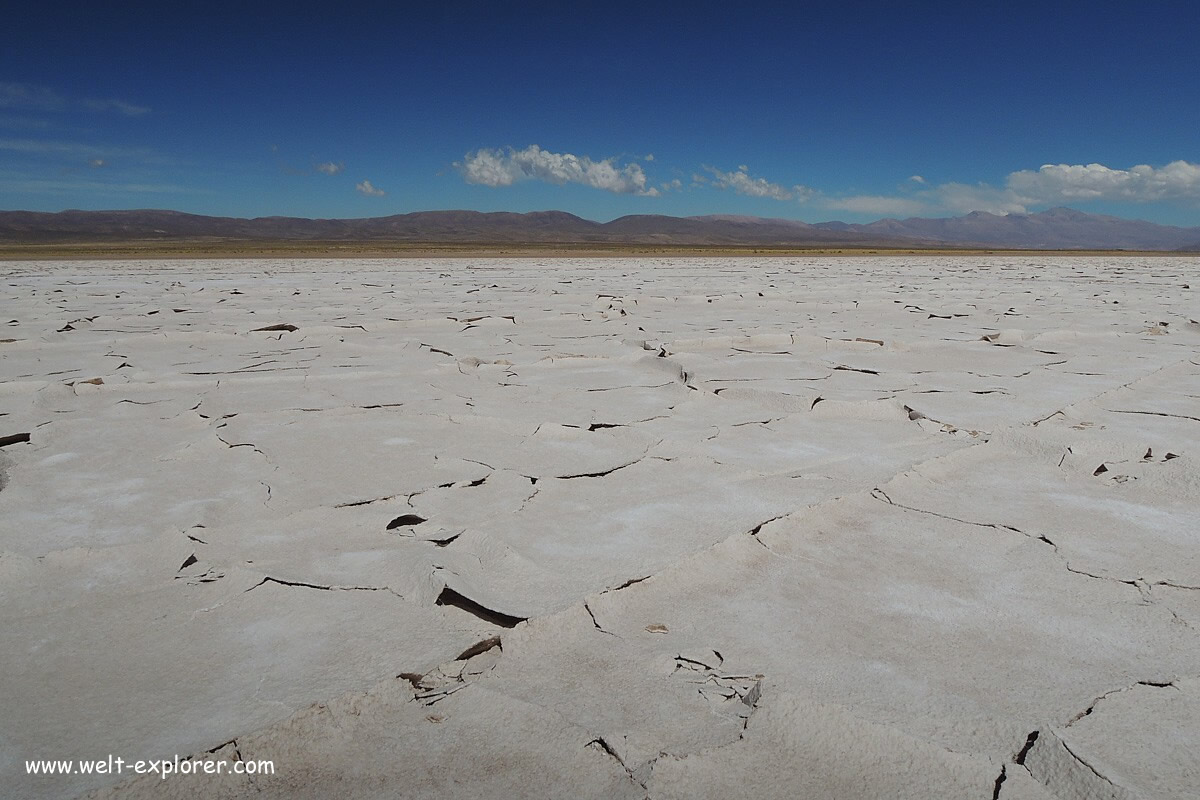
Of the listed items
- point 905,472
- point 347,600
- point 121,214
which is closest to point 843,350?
point 905,472

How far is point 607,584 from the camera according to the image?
1295mm

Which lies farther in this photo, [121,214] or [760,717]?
[121,214]

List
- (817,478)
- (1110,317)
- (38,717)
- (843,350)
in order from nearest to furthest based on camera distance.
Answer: (38,717) < (817,478) < (843,350) < (1110,317)

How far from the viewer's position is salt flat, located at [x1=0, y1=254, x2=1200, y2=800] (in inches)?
35.0

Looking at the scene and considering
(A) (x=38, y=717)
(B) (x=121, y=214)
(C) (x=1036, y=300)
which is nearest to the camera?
(A) (x=38, y=717)

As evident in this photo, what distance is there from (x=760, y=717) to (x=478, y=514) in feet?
2.77

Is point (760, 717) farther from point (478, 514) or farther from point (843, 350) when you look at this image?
point (843, 350)

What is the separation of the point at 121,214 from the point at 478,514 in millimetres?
153761

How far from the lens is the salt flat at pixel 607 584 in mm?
888

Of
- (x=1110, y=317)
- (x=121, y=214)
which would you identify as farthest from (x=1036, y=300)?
(x=121, y=214)

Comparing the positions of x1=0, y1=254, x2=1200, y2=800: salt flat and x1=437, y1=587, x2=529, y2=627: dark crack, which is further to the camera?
x1=437, y1=587, x2=529, y2=627: dark crack

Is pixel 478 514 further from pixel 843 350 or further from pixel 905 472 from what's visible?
pixel 843 350

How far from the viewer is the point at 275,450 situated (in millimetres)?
2094

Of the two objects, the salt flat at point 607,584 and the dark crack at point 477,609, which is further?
the dark crack at point 477,609
